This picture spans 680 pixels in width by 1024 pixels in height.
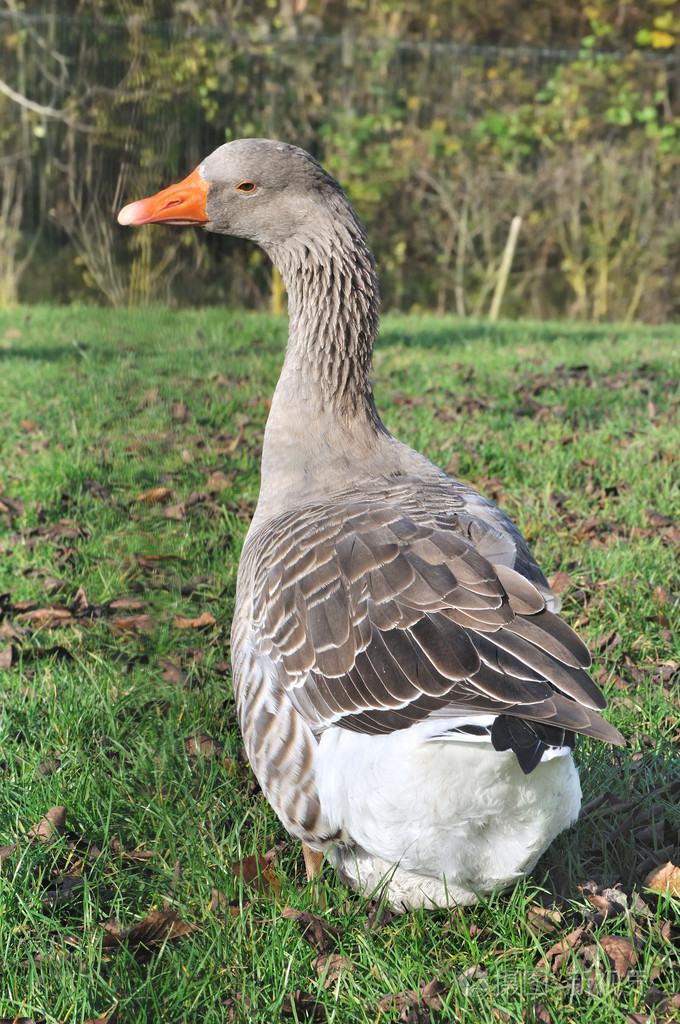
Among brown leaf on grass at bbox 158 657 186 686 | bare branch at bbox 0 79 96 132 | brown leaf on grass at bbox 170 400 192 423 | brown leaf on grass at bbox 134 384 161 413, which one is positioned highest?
bare branch at bbox 0 79 96 132

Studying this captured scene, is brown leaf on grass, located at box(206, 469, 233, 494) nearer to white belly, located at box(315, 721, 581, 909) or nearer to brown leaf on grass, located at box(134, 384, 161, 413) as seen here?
white belly, located at box(315, 721, 581, 909)

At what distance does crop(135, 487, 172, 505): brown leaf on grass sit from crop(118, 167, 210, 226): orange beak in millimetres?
574

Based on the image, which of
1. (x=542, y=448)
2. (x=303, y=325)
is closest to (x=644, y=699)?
(x=303, y=325)

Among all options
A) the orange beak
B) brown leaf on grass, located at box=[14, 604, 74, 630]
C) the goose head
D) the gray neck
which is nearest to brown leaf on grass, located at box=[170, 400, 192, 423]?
the orange beak

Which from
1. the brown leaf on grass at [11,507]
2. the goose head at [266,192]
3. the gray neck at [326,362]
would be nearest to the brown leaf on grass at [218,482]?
the brown leaf on grass at [11,507]

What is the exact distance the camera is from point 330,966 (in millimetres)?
2365

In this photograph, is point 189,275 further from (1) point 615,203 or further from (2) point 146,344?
(1) point 615,203

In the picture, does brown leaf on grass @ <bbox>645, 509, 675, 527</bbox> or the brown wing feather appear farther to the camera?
brown leaf on grass @ <bbox>645, 509, 675, 527</bbox>

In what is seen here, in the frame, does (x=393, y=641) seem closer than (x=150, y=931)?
Yes

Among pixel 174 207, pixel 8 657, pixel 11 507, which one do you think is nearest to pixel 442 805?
pixel 174 207

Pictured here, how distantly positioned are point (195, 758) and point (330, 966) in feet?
3.35

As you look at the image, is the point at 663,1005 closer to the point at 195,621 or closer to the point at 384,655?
the point at 384,655

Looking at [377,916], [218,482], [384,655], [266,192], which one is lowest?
[377,916]

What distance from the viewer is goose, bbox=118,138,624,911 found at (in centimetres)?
206
